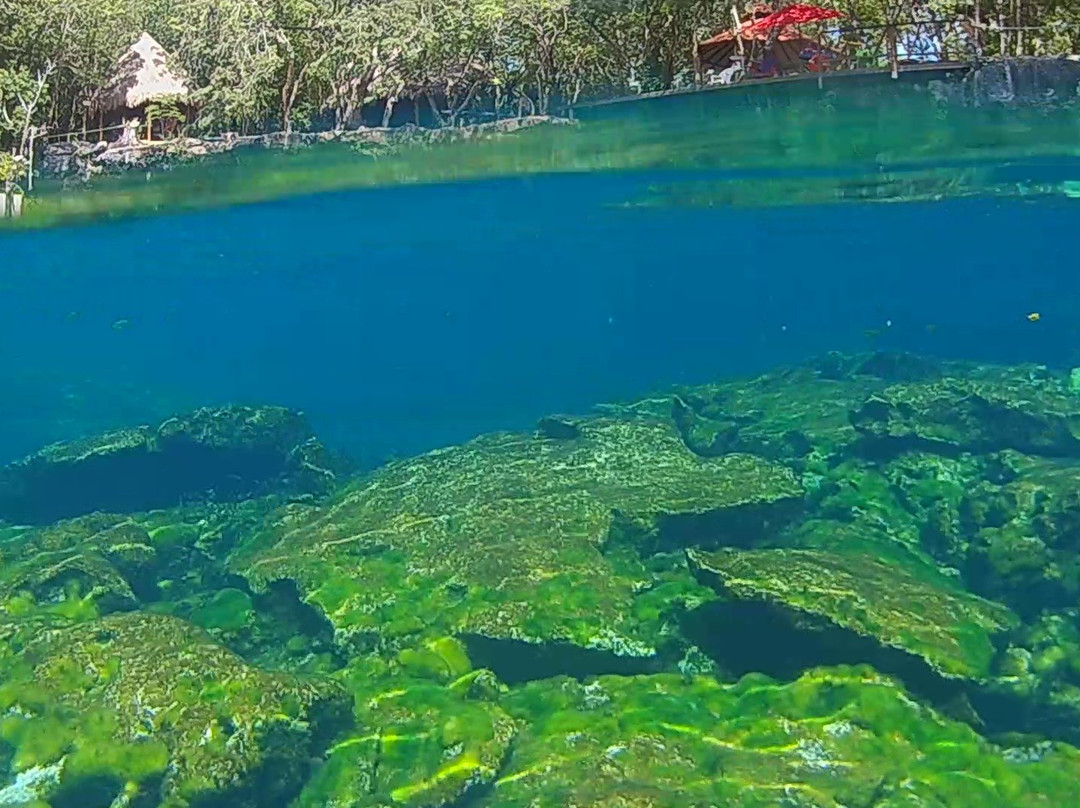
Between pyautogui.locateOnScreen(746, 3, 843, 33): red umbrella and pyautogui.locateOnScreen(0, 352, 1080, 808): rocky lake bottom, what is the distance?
8884mm

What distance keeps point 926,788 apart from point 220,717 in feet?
17.3

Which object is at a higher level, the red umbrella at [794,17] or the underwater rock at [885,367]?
the red umbrella at [794,17]

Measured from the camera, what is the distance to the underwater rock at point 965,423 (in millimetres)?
13906

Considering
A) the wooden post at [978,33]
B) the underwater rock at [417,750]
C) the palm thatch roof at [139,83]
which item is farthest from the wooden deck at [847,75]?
the underwater rock at [417,750]

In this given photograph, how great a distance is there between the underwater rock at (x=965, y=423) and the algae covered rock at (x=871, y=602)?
193 inches

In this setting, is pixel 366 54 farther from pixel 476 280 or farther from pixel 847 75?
pixel 476 280

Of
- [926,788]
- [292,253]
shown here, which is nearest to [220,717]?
[926,788]

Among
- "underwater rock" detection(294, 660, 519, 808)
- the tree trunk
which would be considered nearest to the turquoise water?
"underwater rock" detection(294, 660, 519, 808)

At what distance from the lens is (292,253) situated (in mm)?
38156

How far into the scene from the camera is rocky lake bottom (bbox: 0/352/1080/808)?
717cm

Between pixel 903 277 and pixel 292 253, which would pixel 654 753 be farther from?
pixel 903 277

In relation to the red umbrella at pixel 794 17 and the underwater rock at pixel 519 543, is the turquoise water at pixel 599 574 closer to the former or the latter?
the underwater rock at pixel 519 543

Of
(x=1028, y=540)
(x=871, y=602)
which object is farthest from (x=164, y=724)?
(x=1028, y=540)

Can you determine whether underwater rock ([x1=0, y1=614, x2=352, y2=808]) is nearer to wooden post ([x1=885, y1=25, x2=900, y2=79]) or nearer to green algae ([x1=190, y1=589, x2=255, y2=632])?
green algae ([x1=190, y1=589, x2=255, y2=632])
